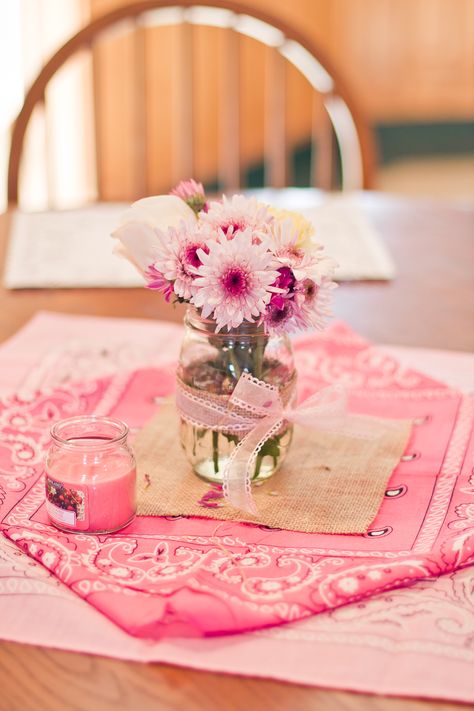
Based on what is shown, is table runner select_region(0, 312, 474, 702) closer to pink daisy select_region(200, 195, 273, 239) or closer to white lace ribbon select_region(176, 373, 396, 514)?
white lace ribbon select_region(176, 373, 396, 514)

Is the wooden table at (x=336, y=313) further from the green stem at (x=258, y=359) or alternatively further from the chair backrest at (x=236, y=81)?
the green stem at (x=258, y=359)

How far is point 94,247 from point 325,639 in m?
0.97

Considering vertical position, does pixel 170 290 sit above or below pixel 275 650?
above

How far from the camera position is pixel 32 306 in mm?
1312

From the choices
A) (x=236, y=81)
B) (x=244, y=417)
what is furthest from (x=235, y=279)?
(x=236, y=81)

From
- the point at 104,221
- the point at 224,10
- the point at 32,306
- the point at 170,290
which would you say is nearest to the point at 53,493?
the point at 170,290

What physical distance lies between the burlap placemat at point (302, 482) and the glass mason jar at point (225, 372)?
21mm

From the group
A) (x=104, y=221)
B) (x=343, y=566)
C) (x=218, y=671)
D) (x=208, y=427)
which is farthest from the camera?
(x=104, y=221)

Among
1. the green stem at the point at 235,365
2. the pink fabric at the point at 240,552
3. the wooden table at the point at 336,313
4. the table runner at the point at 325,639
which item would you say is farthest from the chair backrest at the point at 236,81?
the table runner at the point at 325,639

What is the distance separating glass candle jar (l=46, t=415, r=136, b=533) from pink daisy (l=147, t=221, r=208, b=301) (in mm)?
120

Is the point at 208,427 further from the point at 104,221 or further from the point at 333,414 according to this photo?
the point at 104,221

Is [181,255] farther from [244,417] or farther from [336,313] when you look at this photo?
[336,313]

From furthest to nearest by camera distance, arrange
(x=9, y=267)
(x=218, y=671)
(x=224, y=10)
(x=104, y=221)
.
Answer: (x=224, y=10) < (x=104, y=221) < (x=9, y=267) < (x=218, y=671)

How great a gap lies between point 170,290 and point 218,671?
299 millimetres
